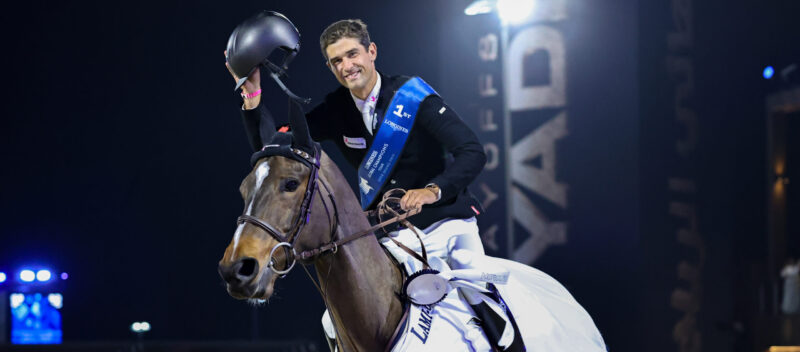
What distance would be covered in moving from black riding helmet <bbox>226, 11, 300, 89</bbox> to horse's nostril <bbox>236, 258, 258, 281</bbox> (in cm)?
58

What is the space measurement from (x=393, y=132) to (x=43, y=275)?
5734 millimetres

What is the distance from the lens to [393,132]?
234 centimetres

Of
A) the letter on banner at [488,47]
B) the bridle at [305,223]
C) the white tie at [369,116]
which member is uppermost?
the letter on banner at [488,47]

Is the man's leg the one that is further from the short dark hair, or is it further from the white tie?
the short dark hair

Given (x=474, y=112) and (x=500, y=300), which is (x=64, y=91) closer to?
(x=474, y=112)

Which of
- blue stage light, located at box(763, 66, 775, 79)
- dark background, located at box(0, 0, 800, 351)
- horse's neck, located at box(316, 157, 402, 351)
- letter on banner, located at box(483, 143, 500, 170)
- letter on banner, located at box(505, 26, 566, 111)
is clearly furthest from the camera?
blue stage light, located at box(763, 66, 775, 79)

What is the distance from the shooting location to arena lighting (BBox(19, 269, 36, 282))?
6.89 meters

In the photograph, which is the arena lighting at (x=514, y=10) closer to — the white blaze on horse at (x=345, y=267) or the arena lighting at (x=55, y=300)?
the white blaze on horse at (x=345, y=267)

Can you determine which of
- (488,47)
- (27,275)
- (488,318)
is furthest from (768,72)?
(27,275)

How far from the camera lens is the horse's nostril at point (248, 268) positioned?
5.49 feet

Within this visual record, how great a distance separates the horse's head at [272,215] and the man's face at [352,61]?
0.48 m

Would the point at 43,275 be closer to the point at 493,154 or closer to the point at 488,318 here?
the point at 493,154

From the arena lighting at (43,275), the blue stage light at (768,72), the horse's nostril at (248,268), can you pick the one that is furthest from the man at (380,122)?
the arena lighting at (43,275)

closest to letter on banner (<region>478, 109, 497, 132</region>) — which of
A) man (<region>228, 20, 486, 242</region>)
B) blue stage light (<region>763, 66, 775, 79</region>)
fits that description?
blue stage light (<region>763, 66, 775, 79</region>)
